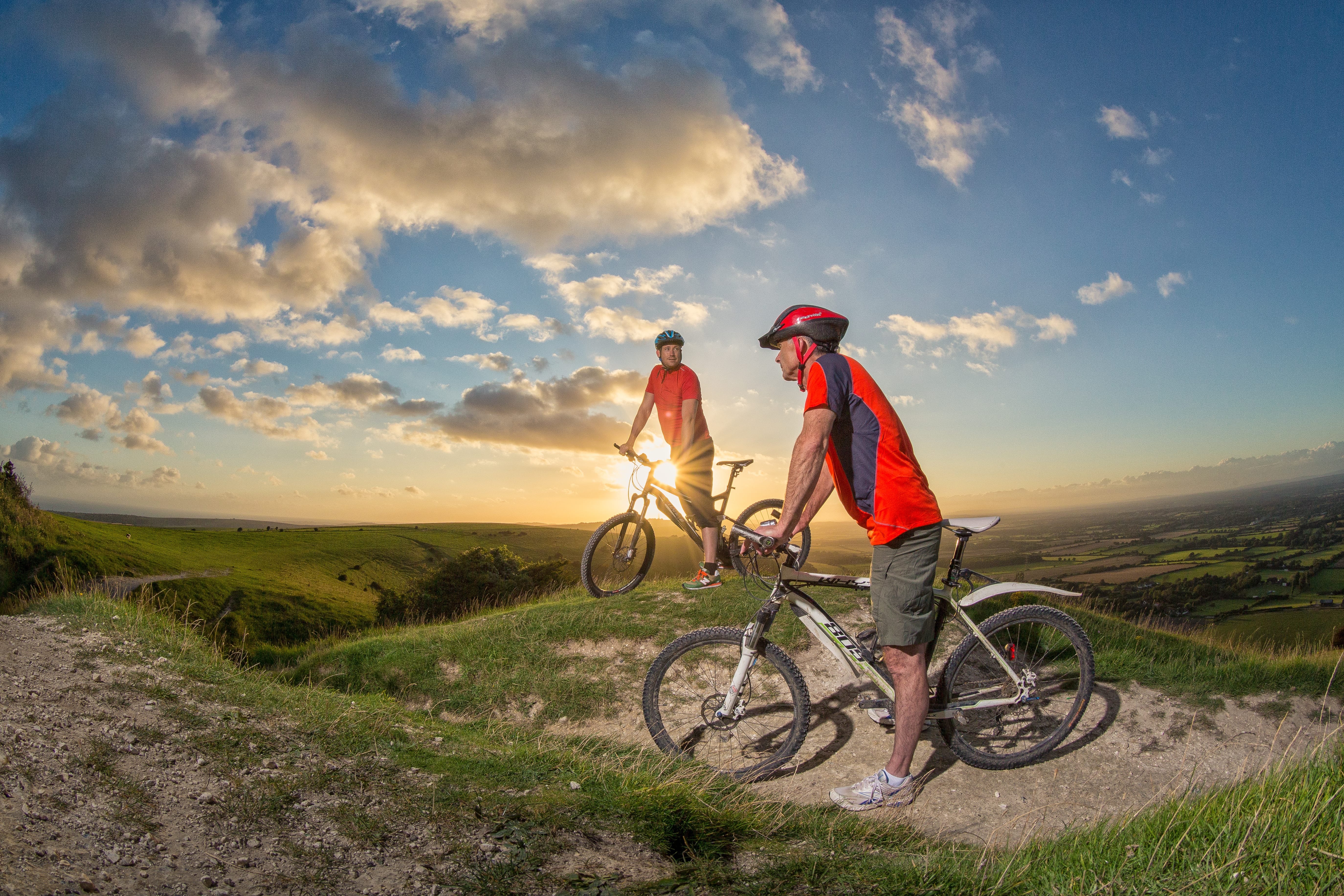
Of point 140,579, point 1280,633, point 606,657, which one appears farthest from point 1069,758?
point 140,579

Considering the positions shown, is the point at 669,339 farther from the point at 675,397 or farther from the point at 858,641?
the point at 858,641

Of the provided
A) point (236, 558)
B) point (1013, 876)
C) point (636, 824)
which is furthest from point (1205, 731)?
point (236, 558)

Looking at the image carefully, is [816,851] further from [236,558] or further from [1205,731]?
[236,558]

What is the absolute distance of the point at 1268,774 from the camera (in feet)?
11.6

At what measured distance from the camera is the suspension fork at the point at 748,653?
4727mm

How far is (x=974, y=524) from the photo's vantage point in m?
4.73

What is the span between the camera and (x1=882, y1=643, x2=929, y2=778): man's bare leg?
4332 mm

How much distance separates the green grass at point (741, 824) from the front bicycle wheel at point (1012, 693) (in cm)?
112

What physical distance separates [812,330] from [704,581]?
16.1 feet

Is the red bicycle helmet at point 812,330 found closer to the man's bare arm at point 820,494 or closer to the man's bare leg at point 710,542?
the man's bare arm at point 820,494

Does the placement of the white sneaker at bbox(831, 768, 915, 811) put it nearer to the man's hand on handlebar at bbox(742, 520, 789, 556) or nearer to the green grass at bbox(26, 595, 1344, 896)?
the green grass at bbox(26, 595, 1344, 896)

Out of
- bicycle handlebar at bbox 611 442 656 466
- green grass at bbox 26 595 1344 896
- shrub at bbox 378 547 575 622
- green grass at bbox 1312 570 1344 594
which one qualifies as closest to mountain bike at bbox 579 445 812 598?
bicycle handlebar at bbox 611 442 656 466

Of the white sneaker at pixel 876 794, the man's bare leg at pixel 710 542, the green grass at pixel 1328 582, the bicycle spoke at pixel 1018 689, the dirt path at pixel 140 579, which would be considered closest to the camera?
the white sneaker at pixel 876 794

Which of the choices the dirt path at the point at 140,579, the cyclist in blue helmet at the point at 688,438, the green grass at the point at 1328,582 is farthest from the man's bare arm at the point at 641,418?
the green grass at the point at 1328,582
